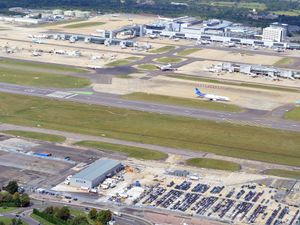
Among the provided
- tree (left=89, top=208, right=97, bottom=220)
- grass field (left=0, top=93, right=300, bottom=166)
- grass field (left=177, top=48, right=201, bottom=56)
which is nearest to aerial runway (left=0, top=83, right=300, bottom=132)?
grass field (left=0, top=93, right=300, bottom=166)

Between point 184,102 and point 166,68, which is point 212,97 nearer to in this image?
point 184,102

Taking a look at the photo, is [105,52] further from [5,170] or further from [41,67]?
[5,170]

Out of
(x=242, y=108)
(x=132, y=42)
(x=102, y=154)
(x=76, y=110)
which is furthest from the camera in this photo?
(x=132, y=42)

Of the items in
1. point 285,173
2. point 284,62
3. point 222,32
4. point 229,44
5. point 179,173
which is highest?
point 222,32

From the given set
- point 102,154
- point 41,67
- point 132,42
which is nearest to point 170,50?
point 132,42

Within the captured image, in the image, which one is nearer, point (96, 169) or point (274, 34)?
point (96, 169)

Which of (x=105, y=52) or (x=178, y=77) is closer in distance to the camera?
(x=178, y=77)

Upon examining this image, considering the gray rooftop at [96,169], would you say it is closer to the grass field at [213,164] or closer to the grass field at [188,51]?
the grass field at [213,164]

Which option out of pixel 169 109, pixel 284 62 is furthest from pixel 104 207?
pixel 284 62
